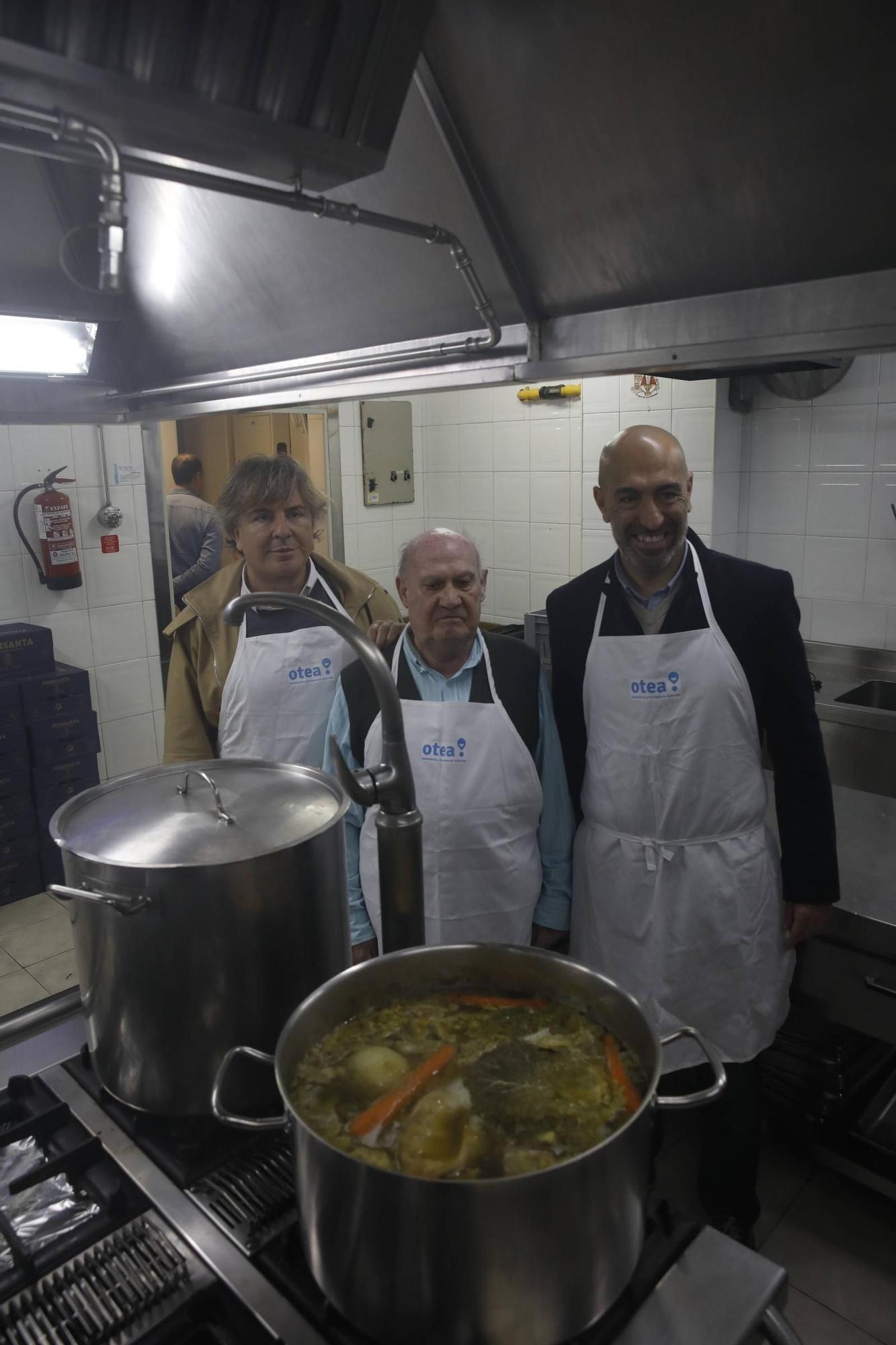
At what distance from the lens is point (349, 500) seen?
15.9ft

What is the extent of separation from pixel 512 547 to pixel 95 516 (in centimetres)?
202

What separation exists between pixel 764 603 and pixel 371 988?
3.80 ft

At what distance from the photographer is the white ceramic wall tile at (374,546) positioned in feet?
16.3

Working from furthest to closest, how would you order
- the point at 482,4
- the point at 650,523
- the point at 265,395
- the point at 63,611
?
the point at 63,611
the point at 650,523
the point at 265,395
the point at 482,4

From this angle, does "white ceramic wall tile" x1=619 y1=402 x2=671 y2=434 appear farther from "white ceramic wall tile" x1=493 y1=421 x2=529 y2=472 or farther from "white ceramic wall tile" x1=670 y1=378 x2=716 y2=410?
"white ceramic wall tile" x1=493 y1=421 x2=529 y2=472

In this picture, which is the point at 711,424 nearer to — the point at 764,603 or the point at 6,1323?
the point at 764,603

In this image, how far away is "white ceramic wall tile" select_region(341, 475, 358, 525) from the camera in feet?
15.8

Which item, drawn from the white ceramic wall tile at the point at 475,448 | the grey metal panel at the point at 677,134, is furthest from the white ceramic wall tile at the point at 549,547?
the grey metal panel at the point at 677,134

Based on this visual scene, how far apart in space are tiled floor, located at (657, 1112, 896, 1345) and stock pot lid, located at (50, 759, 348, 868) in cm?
138

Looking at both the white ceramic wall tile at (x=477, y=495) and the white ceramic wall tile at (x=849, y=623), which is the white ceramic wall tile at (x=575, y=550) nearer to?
the white ceramic wall tile at (x=477, y=495)

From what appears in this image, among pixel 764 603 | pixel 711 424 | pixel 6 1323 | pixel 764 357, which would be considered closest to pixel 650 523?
pixel 764 603

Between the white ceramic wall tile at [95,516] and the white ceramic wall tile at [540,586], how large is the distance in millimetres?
1888

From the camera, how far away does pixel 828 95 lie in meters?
0.84

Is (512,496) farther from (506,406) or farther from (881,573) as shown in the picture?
(881,573)
